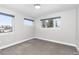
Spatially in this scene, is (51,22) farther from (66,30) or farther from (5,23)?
(5,23)

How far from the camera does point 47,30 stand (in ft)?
16.5

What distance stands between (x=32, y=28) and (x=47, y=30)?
4.70 ft

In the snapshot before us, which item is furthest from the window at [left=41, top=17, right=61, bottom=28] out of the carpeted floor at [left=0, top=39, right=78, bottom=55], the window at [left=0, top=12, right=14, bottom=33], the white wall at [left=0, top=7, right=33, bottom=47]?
the window at [left=0, top=12, right=14, bottom=33]

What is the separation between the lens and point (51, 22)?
486cm

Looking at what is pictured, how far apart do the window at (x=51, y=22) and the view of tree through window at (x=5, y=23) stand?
2.49 metres

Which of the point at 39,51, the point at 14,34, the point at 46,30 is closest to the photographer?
the point at 39,51

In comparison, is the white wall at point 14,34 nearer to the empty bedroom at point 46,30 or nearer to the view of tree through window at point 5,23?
the empty bedroom at point 46,30

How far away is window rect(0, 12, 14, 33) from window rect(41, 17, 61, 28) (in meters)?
2.47

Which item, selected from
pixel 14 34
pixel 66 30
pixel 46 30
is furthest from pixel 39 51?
pixel 46 30

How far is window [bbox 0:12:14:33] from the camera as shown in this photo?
3.14 m

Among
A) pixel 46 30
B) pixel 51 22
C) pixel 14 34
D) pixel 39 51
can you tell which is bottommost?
pixel 39 51
